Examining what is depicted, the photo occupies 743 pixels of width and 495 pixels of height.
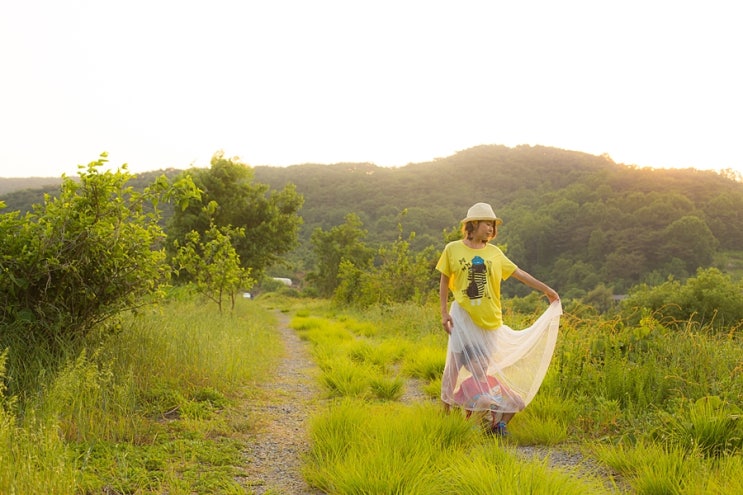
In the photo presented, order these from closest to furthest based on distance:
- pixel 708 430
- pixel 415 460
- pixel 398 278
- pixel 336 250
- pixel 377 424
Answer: pixel 415 460, pixel 708 430, pixel 377 424, pixel 398 278, pixel 336 250

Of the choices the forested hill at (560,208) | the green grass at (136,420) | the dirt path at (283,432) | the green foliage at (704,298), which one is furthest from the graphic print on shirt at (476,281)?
the forested hill at (560,208)

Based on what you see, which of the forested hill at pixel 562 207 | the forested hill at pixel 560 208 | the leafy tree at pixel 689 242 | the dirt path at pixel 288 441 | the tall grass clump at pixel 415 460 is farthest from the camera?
the forested hill at pixel 562 207

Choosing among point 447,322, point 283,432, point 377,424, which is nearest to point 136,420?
point 283,432

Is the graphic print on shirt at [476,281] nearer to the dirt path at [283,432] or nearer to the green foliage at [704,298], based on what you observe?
the dirt path at [283,432]

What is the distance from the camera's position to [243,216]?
24.3 meters

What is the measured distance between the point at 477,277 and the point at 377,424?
168 centimetres

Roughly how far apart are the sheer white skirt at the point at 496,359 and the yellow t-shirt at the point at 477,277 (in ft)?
0.40

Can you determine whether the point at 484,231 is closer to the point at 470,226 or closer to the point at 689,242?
the point at 470,226

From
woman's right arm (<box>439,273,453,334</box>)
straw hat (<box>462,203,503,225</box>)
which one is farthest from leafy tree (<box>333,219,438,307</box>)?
straw hat (<box>462,203,503,225</box>)

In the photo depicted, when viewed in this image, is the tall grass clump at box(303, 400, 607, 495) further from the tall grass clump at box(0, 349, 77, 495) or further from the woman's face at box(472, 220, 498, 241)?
the woman's face at box(472, 220, 498, 241)

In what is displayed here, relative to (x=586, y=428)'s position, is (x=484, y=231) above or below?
above

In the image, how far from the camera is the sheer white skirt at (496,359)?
4.73 metres

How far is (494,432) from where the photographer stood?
14.9 ft

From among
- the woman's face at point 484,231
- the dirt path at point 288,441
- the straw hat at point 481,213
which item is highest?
the straw hat at point 481,213
